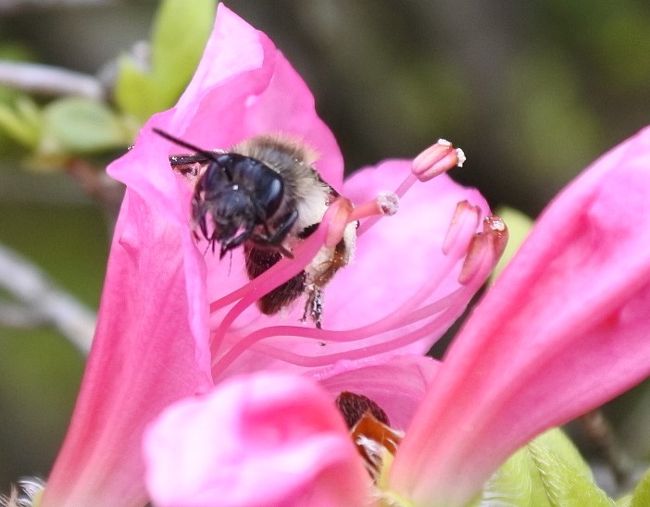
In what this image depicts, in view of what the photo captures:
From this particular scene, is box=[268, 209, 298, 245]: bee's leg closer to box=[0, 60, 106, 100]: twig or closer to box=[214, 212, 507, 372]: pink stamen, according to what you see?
box=[214, 212, 507, 372]: pink stamen

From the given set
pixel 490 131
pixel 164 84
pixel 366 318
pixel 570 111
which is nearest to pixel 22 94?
pixel 164 84

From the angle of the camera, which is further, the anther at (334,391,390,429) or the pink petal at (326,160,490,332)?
the pink petal at (326,160,490,332)

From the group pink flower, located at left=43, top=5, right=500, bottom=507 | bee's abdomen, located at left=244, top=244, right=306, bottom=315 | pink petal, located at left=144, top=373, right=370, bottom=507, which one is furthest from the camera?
bee's abdomen, located at left=244, top=244, right=306, bottom=315

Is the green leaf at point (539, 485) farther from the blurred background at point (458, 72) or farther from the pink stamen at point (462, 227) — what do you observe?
the blurred background at point (458, 72)

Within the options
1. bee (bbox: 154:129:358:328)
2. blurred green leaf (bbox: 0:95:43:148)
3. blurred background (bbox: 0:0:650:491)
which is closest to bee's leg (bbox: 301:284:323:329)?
bee (bbox: 154:129:358:328)

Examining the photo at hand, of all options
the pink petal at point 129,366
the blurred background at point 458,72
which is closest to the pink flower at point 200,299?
the pink petal at point 129,366

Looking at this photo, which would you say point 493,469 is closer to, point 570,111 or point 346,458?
point 346,458
